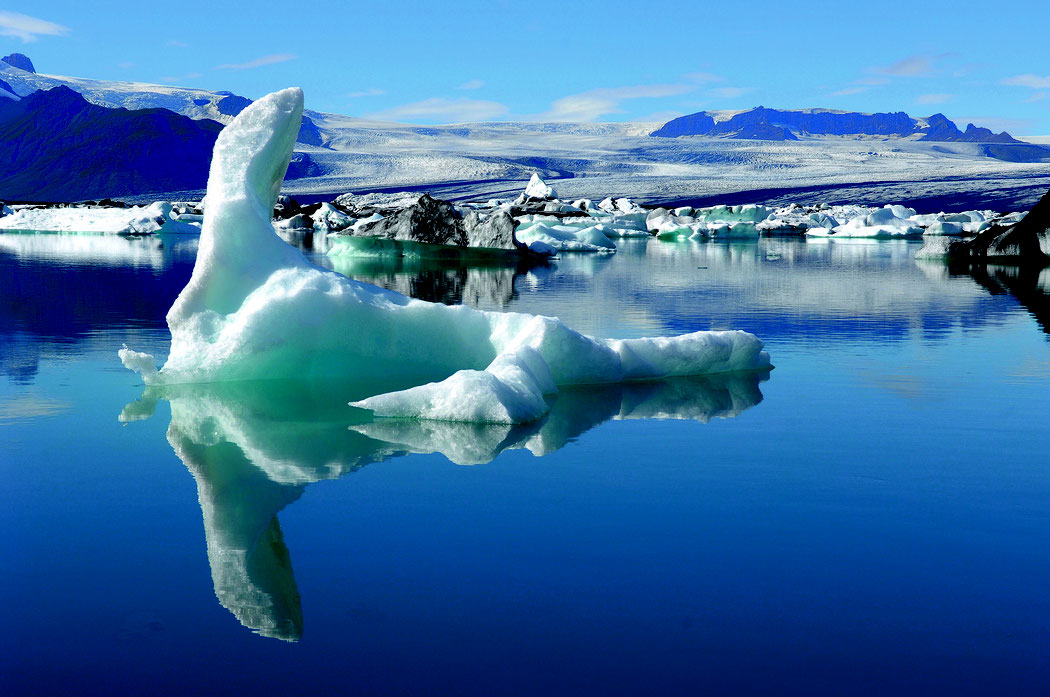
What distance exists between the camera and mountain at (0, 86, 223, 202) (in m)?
62.3

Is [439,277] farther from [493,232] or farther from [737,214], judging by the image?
[737,214]

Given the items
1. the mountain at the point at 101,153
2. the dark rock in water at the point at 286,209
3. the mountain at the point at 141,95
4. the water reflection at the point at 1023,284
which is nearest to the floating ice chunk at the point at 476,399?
the water reflection at the point at 1023,284

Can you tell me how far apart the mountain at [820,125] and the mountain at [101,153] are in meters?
79.9

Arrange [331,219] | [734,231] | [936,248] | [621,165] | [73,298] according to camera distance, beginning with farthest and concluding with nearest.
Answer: [621,165]
[331,219]
[734,231]
[936,248]
[73,298]

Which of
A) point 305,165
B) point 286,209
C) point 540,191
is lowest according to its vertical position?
point 286,209

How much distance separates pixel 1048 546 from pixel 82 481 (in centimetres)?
254

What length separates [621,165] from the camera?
52.5 metres

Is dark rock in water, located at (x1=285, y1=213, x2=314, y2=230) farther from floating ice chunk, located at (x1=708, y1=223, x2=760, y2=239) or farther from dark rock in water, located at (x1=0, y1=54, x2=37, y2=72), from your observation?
dark rock in water, located at (x1=0, y1=54, x2=37, y2=72)

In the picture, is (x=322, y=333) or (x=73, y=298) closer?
(x=322, y=333)

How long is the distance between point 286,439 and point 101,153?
66.1 m

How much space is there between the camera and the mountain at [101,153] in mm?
62312

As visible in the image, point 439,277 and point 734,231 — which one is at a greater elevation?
point 734,231

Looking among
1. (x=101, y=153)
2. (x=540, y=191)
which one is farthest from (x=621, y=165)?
(x=101, y=153)

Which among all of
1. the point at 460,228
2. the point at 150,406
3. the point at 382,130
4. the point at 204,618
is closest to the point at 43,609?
the point at 204,618
